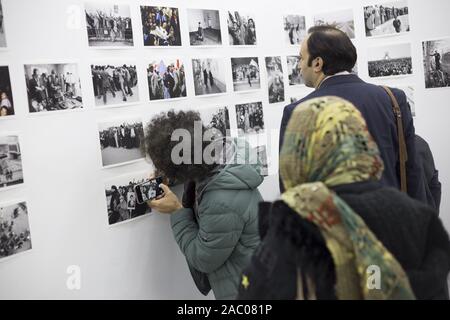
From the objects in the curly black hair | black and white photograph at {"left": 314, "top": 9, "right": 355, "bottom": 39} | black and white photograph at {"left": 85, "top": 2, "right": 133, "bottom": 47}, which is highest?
black and white photograph at {"left": 314, "top": 9, "right": 355, "bottom": 39}

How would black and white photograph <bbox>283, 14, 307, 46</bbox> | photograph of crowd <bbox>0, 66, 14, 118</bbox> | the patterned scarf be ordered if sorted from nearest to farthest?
the patterned scarf → photograph of crowd <bbox>0, 66, 14, 118</bbox> → black and white photograph <bbox>283, 14, 307, 46</bbox>

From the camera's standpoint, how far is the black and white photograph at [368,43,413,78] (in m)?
3.45

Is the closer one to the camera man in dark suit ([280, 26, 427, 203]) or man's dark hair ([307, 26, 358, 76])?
man in dark suit ([280, 26, 427, 203])

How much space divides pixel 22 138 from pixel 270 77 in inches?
72.9

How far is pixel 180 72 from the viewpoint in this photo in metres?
2.55

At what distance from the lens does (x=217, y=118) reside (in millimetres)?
2809

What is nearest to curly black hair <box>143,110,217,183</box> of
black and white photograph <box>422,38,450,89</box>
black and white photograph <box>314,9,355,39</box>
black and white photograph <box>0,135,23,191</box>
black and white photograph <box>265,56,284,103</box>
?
black and white photograph <box>0,135,23,191</box>

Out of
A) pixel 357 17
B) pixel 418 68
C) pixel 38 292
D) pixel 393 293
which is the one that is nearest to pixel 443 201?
pixel 418 68

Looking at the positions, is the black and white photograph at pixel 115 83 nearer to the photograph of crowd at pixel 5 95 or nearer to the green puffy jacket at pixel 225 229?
the photograph of crowd at pixel 5 95

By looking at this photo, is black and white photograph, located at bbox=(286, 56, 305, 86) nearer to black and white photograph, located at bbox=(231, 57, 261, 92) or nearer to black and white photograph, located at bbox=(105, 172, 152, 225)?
black and white photograph, located at bbox=(231, 57, 261, 92)

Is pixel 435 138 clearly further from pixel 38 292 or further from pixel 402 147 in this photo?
pixel 38 292

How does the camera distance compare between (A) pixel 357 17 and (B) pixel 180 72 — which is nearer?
(B) pixel 180 72

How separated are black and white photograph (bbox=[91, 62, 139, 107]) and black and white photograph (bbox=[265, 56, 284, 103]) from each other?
1196mm

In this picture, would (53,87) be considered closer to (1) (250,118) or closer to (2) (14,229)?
(2) (14,229)
